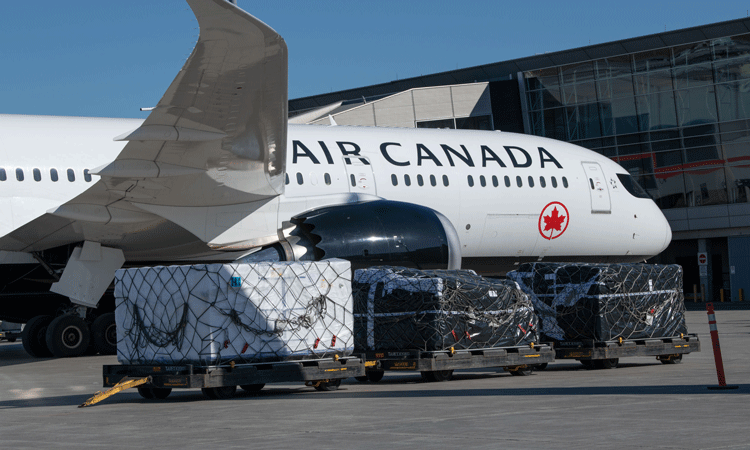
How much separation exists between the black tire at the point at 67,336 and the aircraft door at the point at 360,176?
5.26 m

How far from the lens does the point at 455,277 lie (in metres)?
11.5

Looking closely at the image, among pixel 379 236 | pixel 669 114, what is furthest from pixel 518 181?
pixel 669 114

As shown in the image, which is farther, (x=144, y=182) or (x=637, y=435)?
(x=144, y=182)

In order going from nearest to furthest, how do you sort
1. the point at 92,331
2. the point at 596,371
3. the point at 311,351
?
the point at 311,351
the point at 596,371
the point at 92,331

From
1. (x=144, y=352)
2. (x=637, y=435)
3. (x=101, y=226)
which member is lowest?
(x=637, y=435)

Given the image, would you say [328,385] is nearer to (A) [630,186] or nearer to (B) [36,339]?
(B) [36,339]

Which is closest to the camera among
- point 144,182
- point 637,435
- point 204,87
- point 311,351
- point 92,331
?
point 637,435

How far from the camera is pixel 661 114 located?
41.0m

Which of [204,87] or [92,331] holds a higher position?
[204,87]

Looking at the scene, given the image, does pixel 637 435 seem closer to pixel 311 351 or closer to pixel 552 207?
pixel 311 351

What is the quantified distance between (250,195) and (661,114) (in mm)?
30370

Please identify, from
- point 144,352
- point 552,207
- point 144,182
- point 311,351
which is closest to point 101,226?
point 144,182

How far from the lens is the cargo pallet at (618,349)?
12.1 metres

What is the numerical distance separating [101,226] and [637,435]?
10366 mm
